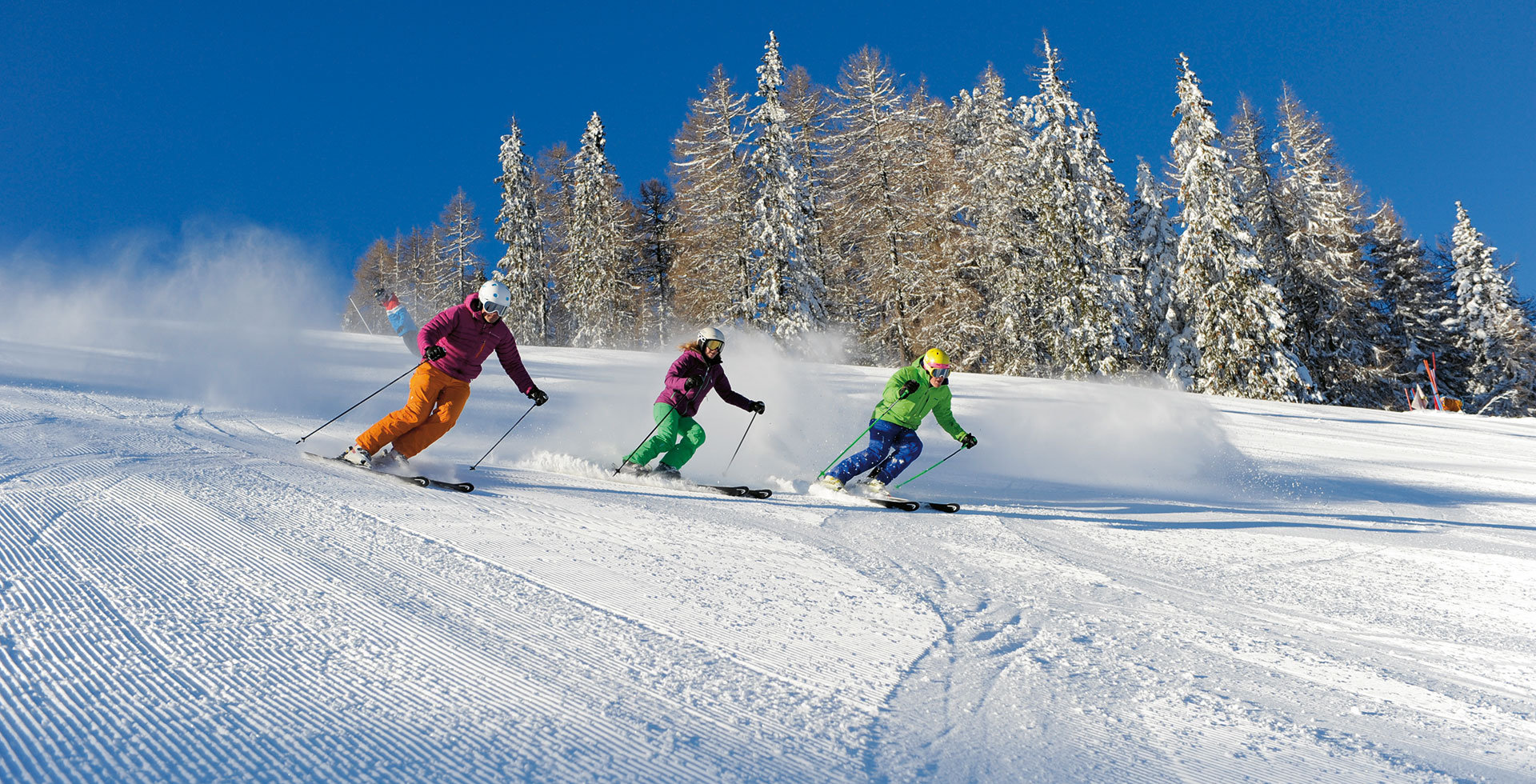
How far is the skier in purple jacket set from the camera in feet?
24.9

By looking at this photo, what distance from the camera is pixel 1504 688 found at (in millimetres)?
3357

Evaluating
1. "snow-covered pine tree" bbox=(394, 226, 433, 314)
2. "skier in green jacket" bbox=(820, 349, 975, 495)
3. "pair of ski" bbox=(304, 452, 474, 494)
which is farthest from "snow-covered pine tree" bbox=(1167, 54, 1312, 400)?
"snow-covered pine tree" bbox=(394, 226, 433, 314)

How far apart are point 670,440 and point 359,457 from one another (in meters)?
2.66

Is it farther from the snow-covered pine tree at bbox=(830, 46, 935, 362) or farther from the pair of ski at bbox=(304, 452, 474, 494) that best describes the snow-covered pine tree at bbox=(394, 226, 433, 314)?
the pair of ski at bbox=(304, 452, 474, 494)

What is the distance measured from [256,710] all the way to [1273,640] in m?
4.14

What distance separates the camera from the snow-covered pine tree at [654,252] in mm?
40406

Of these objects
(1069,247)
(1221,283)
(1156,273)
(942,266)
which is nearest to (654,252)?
(942,266)

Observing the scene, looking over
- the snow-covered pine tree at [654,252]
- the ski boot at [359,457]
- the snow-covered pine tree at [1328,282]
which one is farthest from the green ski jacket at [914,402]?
the snow-covered pine tree at [654,252]

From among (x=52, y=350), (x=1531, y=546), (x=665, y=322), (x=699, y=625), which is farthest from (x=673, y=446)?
(x=665, y=322)

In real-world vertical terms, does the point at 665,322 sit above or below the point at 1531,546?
above

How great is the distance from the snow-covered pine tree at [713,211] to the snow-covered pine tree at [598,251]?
4516 mm

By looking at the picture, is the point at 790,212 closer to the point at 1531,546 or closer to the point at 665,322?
the point at 665,322

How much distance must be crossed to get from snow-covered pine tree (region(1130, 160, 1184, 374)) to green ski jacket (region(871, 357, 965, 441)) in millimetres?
24727

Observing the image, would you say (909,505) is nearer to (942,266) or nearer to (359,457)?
(359,457)
